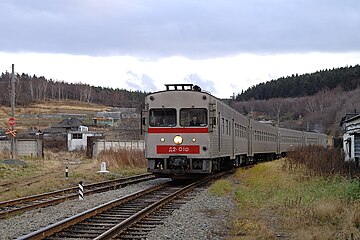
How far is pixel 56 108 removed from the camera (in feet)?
469

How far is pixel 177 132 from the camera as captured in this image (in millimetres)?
18250

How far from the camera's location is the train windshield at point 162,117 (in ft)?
60.8

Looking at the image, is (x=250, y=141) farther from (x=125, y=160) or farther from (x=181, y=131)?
(x=181, y=131)

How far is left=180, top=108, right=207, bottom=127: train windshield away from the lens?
60.4 feet

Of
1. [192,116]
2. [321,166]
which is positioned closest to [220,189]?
[192,116]

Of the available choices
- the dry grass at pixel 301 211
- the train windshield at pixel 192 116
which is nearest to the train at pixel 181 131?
the train windshield at pixel 192 116

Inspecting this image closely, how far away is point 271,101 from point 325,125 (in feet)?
93.3

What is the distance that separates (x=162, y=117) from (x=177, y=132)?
2.92 feet

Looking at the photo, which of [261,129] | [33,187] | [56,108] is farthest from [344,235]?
[56,108]

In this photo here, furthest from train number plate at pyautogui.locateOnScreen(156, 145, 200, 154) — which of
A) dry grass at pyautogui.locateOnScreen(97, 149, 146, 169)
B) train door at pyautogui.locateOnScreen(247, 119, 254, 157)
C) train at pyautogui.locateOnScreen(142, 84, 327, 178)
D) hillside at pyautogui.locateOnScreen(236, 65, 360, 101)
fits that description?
hillside at pyautogui.locateOnScreen(236, 65, 360, 101)

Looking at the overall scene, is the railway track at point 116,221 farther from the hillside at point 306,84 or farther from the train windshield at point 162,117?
the hillside at point 306,84

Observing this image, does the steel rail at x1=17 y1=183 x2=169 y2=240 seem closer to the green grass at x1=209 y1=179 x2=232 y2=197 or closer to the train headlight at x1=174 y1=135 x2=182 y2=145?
the green grass at x1=209 y1=179 x2=232 y2=197

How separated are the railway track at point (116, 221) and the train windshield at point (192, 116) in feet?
13.4

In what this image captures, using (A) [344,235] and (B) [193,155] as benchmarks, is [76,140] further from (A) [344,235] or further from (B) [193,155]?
(A) [344,235]
